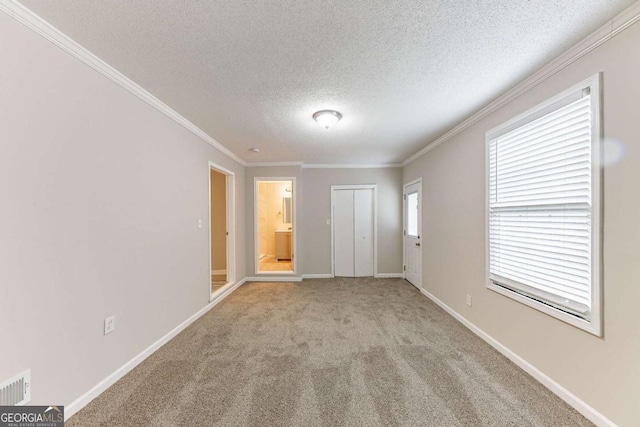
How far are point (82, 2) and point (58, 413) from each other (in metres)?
2.40

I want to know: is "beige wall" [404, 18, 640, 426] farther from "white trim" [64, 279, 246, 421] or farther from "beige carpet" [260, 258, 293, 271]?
"beige carpet" [260, 258, 293, 271]

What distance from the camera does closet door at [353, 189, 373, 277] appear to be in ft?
18.4

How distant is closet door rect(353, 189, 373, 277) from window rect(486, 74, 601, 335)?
308cm

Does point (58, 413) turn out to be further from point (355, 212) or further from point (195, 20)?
point (355, 212)

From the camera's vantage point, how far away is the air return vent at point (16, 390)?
1.34m

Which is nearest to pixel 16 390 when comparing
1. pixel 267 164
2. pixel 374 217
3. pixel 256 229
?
pixel 256 229

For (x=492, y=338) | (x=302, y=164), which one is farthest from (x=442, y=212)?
(x=302, y=164)

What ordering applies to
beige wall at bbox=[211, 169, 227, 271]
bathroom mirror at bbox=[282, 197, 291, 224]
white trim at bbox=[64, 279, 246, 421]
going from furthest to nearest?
1. bathroom mirror at bbox=[282, 197, 291, 224]
2. beige wall at bbox=[211, 169, 227, 271]
3. white trim at bbox=[64, 279, 246, 421]

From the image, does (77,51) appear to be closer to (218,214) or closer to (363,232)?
(218,214)

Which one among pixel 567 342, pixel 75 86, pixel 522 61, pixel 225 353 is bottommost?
pixel 225 353

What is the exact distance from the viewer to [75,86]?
1758mm

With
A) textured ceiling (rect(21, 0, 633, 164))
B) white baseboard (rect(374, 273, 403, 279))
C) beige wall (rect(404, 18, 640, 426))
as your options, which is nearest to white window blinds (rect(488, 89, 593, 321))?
beige wall (rect(404, 18, 640, 426))

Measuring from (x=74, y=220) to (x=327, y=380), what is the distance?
217cm

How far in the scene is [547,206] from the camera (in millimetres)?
1980
